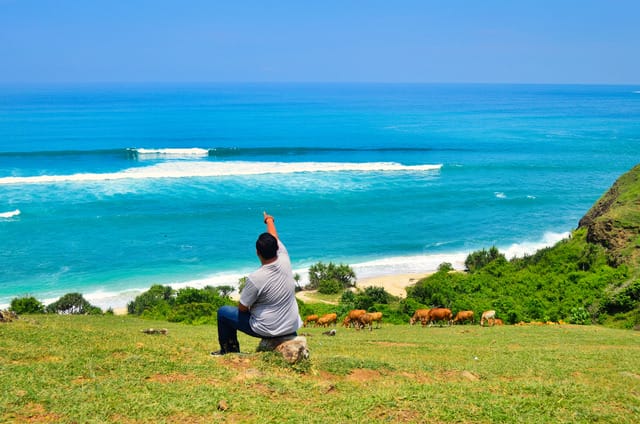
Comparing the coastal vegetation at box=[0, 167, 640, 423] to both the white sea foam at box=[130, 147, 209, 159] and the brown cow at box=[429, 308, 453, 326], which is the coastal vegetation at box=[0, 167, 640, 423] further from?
the white sea foam at box=[130, 147, 209, 159]

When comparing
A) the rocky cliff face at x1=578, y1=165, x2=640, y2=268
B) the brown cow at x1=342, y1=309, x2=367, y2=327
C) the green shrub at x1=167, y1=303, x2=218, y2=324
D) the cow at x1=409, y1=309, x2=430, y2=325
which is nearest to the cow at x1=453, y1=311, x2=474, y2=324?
the cow at x1=409, y1=309, x2=430, y2=325

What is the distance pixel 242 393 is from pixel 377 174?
6119 cm

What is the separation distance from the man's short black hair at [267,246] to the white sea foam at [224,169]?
186ft

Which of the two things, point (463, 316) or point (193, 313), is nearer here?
point (463, 316)

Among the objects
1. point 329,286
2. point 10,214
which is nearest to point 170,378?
point 329,286

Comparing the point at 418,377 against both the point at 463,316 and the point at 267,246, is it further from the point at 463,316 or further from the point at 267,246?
the point at 463,316

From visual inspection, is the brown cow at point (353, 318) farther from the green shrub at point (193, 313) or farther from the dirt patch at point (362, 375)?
the dirt patch at point (362, 375)

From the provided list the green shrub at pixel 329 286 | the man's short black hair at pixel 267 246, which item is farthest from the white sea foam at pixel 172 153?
the man's short black hair at pixel 267 246

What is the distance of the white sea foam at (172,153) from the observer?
7662 centimetres

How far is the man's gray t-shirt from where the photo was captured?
24.9 ft

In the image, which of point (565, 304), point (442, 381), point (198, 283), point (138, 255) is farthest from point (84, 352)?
point (138, 255)

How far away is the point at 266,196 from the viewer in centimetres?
5531

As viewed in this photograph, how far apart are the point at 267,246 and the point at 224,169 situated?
62.5m

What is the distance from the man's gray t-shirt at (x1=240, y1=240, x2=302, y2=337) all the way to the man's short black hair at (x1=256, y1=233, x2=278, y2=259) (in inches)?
5.2
